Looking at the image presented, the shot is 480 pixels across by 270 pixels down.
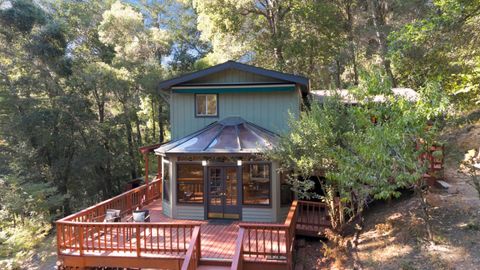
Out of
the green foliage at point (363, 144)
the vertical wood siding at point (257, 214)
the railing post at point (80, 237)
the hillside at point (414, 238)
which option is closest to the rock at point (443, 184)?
the hillside at point (414, 238)

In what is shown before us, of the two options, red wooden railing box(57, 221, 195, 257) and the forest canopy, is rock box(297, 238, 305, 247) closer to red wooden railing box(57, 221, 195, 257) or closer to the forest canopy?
red wooden railing box(57, 221, 195, 257)

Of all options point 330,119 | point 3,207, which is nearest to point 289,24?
point 330,119

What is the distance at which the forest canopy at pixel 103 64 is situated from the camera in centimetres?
1889

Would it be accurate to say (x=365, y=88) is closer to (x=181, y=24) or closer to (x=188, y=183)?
(x=188, y=183)

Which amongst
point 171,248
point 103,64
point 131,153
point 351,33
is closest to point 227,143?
point 171,248

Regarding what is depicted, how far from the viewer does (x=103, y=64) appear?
2019 cm

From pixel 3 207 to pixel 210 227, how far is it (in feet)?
38.6

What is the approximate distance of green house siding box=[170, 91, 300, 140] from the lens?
1174 centimetres

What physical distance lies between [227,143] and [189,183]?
1774mm

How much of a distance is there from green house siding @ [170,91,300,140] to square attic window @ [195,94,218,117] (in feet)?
0.45

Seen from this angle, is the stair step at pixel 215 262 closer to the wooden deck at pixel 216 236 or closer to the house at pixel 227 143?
the wooden deck at pixel 216 236

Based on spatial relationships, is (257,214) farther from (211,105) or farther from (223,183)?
(211,105)

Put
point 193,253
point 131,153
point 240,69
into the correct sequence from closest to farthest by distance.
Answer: point 193,253
point 240,69
point 131,153

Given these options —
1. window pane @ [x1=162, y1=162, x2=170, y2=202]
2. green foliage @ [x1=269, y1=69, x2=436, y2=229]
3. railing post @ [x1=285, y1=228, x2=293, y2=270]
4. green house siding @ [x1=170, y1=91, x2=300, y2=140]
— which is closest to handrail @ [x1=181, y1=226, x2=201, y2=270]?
railing post @ [x1=285, y1=228, x2=293, y2=270]
